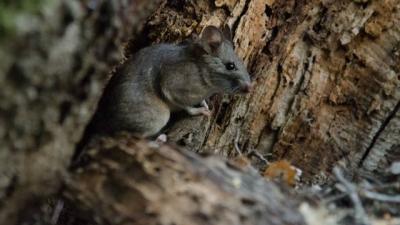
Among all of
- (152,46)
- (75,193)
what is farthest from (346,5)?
(75,193)

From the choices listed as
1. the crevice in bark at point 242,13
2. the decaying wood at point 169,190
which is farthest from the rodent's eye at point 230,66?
the decaying wood at point 169,190

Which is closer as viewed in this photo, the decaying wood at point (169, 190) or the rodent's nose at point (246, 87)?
the decaying wood at point (169, 190)

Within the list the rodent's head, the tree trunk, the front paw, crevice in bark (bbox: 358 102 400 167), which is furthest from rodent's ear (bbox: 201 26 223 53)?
crevice in bark (bbox: 358 102 400 167)

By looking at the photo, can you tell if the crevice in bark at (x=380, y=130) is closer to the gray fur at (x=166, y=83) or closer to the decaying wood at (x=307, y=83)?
the decaying wood at (x=307, y=83)

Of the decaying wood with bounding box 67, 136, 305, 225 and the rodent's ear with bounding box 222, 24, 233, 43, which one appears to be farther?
Answer: the rodent's ear with bounding box 222, 24, 233, 43

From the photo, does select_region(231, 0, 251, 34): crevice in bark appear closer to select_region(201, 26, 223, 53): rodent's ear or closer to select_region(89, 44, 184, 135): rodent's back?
select_region(201, 26, 223, 53): rodent's ear

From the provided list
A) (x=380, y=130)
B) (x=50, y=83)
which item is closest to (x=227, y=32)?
(x=380, y=130)

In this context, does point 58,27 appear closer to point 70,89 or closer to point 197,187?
point 70,89
